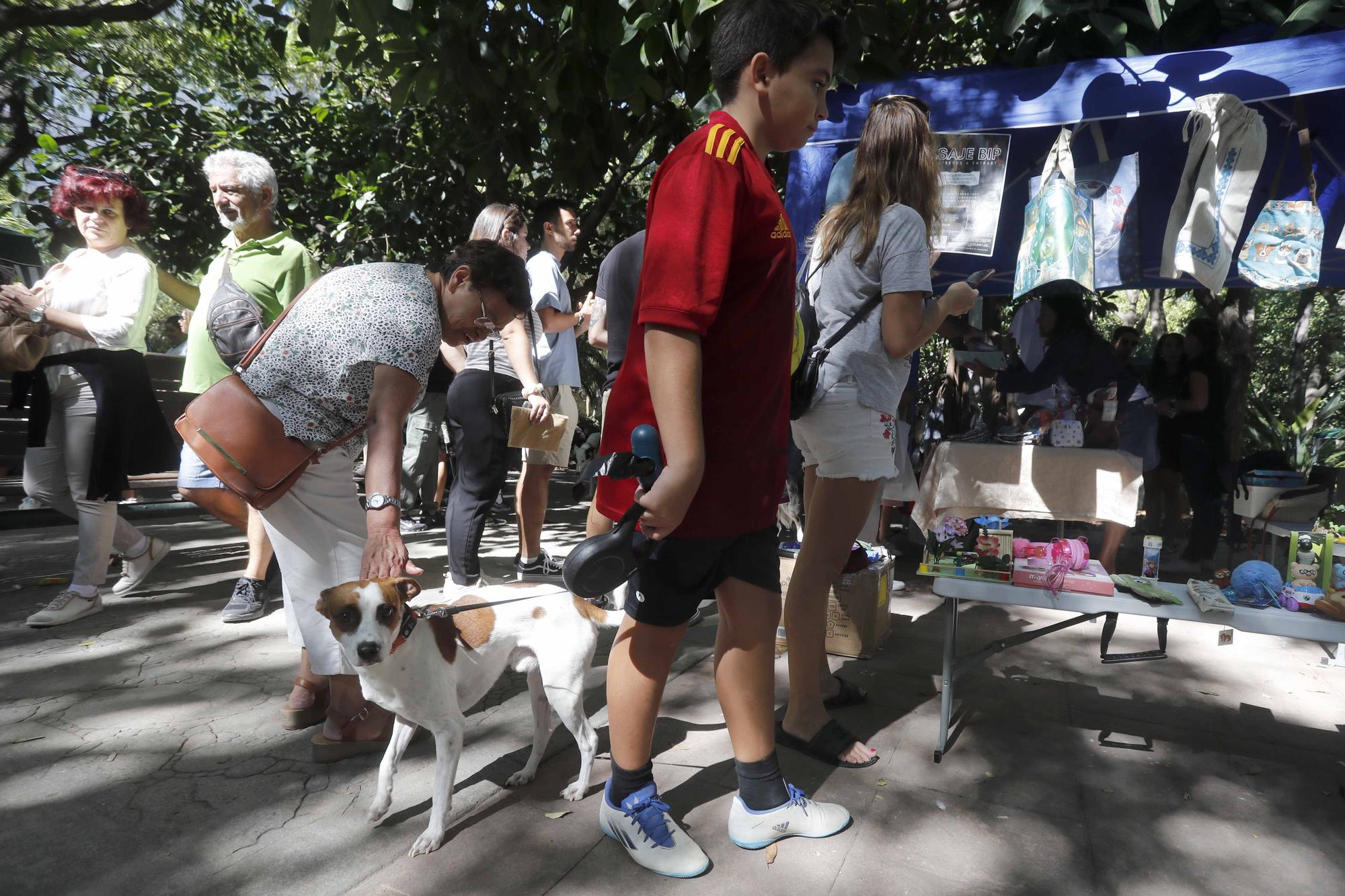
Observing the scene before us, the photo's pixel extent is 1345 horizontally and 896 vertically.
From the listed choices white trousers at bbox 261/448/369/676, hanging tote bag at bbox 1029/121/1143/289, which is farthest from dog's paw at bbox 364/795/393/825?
hanging tote bag at bbox 1029/121/1143/289

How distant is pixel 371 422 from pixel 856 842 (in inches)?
67.6

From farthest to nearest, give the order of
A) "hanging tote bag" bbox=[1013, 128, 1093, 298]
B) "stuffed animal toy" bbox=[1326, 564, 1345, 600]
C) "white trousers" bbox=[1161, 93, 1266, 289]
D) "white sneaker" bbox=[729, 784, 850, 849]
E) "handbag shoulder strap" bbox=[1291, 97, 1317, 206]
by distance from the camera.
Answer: "handbag shoulder strap" bbox=[1291, 97, 1317, 206]
"hanging tote bag" bbox=[1013, 128, 1093, 298]
"white trousers" bbox=[1161, 93, 1266, 289]
"stuffed animal toy" bbox=[1326, 564, 1345, 600]
"white sneaker" bbox=[729, 784, 850, 849]

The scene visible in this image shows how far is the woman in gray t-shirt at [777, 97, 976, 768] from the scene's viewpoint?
8.96 ft

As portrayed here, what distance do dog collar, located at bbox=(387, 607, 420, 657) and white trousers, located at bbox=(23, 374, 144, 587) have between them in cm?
287

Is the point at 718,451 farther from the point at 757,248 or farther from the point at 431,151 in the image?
the point at 431,151

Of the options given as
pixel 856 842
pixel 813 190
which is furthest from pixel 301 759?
pixel 813 190

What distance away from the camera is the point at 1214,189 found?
3848 millimetres

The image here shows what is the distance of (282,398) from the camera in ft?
8.14

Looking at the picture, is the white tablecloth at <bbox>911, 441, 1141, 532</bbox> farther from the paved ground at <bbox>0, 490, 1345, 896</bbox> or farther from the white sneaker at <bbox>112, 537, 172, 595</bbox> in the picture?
the white sneaker at <bbox>112, 537, 172, 595</bbox>

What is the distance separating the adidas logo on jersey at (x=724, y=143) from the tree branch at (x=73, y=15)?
9.72 feet

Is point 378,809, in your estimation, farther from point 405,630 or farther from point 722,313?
point 722,313

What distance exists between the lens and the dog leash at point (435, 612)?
7.46 feet

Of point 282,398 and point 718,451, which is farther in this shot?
point 282,398

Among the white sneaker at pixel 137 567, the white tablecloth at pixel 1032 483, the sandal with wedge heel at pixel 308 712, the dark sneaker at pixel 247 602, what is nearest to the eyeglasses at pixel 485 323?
the sandal with wedge heel at pixel 308 712
